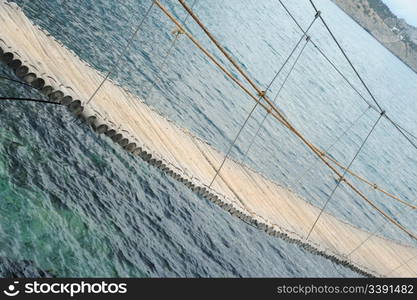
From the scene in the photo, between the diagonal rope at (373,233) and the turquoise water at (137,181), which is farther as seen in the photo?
the diagonal rope at (373,233)

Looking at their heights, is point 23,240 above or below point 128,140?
below

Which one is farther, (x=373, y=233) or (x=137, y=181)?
(x=373, y=233)

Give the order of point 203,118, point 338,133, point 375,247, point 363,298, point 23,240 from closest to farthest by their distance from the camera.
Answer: point 23,240 → point 363,298 → point 375,247 → point 203,118 → point 338,133

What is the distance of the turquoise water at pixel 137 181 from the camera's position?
14.0 meters

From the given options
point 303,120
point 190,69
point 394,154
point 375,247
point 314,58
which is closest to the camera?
point 375,247

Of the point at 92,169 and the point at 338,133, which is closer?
the point at 92,169

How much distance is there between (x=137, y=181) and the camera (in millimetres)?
19609

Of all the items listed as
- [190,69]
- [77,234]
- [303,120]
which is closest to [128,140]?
[77,234]

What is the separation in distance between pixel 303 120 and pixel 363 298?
3845 cm

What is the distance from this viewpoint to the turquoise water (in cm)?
1398

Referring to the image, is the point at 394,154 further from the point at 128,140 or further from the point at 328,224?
Result: the point at 128,140

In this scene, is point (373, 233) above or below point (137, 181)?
above

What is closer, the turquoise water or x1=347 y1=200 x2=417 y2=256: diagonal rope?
the turquoise water

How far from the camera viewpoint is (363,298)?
1886cm
